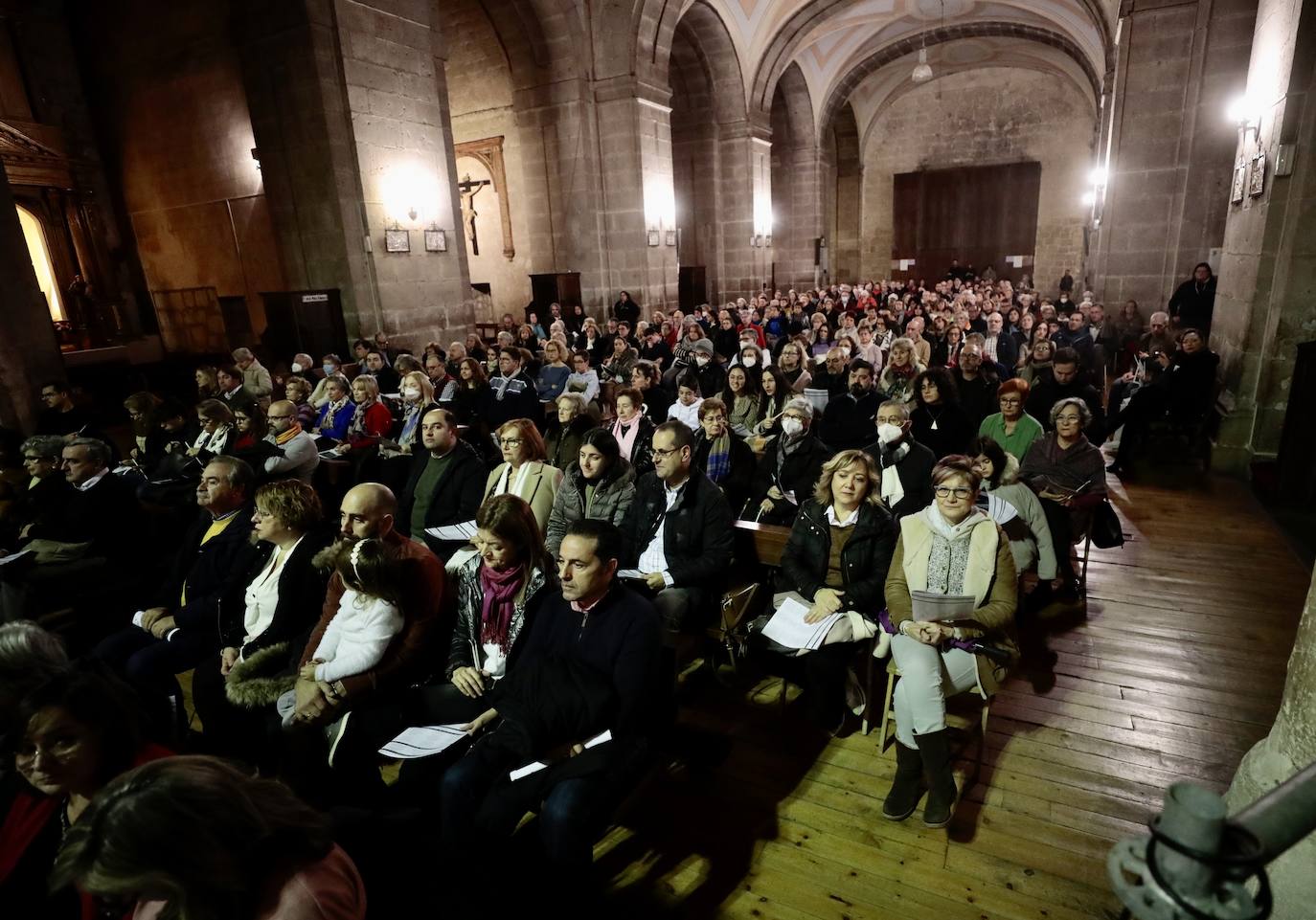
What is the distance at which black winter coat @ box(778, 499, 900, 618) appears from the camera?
300cm

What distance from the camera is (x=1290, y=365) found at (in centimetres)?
552

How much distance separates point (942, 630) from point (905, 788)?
62cm

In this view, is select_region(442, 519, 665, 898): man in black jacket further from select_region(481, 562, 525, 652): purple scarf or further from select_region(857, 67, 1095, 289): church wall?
select_region(857, 67, 1095, 289): church wall

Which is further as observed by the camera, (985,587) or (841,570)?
(841,570)

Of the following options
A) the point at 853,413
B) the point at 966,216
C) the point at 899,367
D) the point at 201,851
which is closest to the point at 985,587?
the point at 201,851

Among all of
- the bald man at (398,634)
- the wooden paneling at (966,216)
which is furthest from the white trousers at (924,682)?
the wooden paneling at (966,216)

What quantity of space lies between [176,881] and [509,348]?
20.7 ft

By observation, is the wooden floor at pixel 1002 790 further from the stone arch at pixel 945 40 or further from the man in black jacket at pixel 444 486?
the stone arch at pixel 945 40

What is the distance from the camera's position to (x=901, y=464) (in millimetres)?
3934

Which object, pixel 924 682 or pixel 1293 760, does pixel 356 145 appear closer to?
pixel 924 682

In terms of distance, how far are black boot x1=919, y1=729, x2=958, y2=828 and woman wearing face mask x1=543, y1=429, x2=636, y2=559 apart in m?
1.78

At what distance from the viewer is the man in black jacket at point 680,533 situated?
326 centimetres

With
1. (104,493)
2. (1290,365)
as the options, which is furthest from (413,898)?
(1290,365)

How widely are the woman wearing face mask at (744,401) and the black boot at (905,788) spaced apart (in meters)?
3.11
